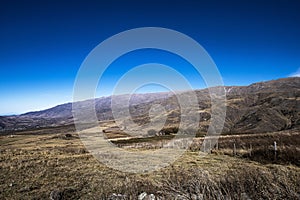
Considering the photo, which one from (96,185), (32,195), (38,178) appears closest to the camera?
(32,195)

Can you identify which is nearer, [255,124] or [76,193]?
[76,193]

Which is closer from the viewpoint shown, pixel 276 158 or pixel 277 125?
pixel 276 158

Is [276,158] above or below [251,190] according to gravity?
below

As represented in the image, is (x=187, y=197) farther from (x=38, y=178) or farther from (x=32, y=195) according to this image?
(x=38, y=178)

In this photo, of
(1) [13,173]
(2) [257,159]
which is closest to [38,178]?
(1) [13,173]

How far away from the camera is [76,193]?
12.4 m

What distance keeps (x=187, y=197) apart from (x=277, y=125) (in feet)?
300

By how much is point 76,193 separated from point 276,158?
1552cm

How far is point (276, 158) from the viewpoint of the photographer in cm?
1989

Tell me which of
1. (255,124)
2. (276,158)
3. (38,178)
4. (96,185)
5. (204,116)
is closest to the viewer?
(96,185)

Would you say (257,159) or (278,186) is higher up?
(278,186)

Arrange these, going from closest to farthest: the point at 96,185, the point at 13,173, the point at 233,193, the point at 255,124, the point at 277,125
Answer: the point at 233,193
the point at 96,185
the point at 13,173
the point at 277,125
the point at 255,124

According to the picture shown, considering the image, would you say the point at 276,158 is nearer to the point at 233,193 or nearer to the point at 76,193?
the point at 76,193

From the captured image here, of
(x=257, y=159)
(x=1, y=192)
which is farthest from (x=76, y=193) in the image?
(x=257, y=159)
